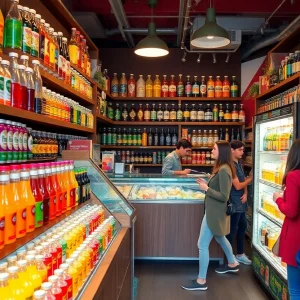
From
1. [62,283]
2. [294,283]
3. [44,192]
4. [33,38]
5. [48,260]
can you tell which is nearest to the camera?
[62,283]

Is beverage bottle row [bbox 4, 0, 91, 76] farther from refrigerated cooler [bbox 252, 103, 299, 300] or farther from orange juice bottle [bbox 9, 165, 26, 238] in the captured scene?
refrigerated cooler [bbox 252, 103, 299, 300]

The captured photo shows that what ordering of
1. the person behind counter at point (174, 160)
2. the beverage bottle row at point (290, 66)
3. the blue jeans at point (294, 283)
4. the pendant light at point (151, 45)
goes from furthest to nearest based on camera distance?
the person behind counter at point (174, 160), the pendant light at point (151, 45), the beverage bottle row at point (290, 66), the blue jeans at point (294, 283)

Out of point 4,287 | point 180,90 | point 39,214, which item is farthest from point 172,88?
point 4,287

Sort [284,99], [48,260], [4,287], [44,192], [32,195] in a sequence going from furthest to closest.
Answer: [284,99]
[44,192]
[32,195]
[48,260]
[4,287]

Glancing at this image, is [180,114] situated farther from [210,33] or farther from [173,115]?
[210,33]

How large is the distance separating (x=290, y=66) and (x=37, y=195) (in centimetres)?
371

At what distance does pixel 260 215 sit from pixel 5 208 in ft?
12.3

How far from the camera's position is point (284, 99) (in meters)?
4.71

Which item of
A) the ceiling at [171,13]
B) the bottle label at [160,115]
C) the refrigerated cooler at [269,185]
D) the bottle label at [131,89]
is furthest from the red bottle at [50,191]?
the bottle label at [131,89]

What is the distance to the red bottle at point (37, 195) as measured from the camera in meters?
1.83

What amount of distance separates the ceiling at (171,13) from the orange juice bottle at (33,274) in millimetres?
4280

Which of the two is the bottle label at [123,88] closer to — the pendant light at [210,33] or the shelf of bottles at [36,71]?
the pendant light at [210,33]

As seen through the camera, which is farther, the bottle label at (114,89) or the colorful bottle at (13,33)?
the bottle label at (114,89)

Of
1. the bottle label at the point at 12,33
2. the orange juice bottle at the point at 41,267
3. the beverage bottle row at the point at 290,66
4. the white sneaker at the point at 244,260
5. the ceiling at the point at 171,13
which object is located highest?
the ceiling at the point at 171,13
